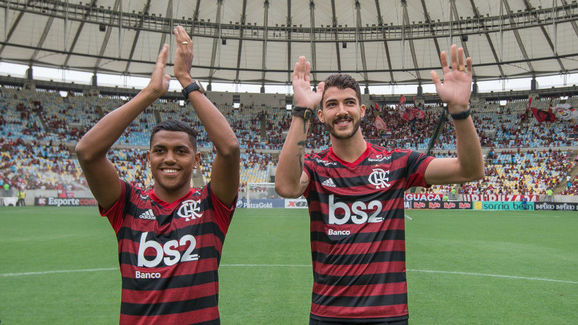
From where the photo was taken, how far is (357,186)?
3.13 meters

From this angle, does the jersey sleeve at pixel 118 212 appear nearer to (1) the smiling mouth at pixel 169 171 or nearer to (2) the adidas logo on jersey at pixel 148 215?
(2) the adidas logo on jersey at pixel 148 215

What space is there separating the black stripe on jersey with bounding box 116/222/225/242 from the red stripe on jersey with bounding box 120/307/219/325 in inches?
17.4

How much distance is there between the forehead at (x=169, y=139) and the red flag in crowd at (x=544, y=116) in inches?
1899

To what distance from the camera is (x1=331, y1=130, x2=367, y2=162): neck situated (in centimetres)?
327

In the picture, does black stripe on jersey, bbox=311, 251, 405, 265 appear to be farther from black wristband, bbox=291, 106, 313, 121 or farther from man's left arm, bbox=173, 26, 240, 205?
black wristband, bbox=291, 106, 313, 121

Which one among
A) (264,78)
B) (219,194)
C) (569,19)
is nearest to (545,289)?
(219,194)

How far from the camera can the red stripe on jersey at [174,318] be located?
2584 millimetres

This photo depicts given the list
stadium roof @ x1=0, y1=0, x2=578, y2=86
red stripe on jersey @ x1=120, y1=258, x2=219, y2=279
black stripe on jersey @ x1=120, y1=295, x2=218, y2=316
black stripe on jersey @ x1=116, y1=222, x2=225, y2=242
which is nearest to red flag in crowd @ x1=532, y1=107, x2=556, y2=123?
stadium roof @ x1=0, y1=0, x2=578, y2=86

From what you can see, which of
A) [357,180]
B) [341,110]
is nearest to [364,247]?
[357,180]

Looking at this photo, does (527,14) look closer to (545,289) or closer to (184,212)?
(545,289)

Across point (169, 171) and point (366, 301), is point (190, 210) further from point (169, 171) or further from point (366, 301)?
point (366, 301)

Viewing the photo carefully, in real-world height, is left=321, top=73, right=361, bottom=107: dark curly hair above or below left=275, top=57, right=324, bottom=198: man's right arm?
above

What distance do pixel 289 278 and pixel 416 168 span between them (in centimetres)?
595

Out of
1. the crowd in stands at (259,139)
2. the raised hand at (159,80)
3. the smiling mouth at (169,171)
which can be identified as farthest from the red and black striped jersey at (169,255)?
the crowd in stands at (259,139)
